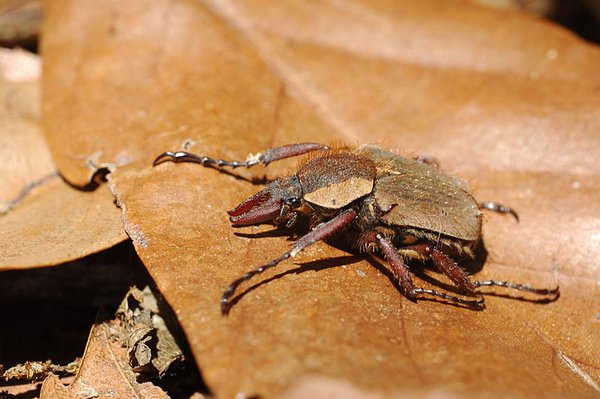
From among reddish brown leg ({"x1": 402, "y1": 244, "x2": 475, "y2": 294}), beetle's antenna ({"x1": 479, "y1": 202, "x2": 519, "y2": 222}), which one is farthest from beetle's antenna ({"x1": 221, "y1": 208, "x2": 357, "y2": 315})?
beetle's antenna ({"x1": 479, "y1": 202, "x2": 519, "y2": 222})

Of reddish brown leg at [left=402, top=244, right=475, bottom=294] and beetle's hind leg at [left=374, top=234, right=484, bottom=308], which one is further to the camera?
reddish brown leg at [left=402, top=244, right=475, bottom=294]

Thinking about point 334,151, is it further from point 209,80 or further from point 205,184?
point 209,80

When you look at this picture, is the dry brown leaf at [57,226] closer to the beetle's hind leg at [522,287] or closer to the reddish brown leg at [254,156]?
the reddish brown leg at [254,156]

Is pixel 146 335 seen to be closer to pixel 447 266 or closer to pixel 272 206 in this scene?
pixel 272 206

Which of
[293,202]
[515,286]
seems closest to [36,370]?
[293,202]

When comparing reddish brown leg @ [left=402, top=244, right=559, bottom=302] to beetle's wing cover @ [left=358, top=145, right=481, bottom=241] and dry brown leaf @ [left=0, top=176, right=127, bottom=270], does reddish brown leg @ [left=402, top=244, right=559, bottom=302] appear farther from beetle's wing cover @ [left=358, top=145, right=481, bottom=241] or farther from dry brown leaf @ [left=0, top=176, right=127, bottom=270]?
dry brown leaf @ [left=0, top=176, right=127, bottom=270]

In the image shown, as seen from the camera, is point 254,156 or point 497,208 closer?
point 254,156

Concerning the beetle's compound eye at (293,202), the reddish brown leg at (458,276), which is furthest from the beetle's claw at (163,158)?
the reddish brown leg at (458,276)
